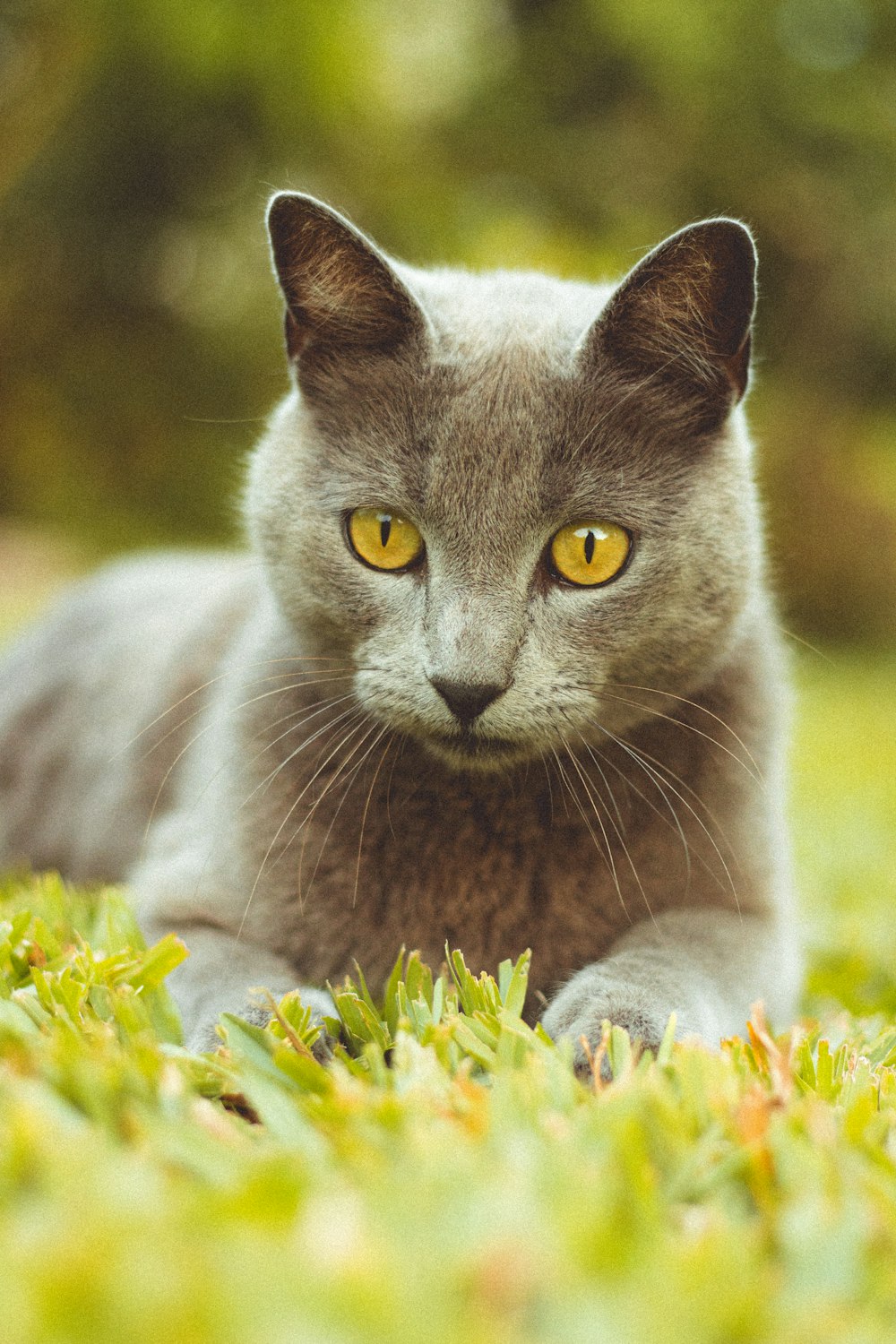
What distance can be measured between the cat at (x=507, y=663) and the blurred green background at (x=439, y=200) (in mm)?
6793

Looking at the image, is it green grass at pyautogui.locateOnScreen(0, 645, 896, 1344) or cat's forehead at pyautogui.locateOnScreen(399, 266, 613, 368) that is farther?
cat's forehead at pyautogui.locateOnScreen(399, 266, 613, 368)

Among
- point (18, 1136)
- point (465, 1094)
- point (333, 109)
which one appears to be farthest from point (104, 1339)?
point (333, 109)

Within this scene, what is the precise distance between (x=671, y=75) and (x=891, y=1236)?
953 centimetres

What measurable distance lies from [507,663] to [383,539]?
0.25 m

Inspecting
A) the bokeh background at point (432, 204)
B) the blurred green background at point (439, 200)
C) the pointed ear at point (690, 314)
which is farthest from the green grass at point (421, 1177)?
the blurred green background at point (439, 200)

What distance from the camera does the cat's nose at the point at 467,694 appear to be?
122 cm

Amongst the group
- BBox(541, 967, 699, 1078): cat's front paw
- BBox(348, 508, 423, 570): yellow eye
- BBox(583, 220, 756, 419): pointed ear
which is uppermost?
BBox(583, 220, 756, 419): pointed ear

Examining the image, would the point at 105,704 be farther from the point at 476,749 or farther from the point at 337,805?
the point at 476,749

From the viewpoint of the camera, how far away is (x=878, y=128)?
29.9ft

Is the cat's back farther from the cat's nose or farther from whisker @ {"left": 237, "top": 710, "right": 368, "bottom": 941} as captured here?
the cat's nose

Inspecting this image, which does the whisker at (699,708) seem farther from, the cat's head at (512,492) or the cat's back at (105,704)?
the cat's back at (105,704)

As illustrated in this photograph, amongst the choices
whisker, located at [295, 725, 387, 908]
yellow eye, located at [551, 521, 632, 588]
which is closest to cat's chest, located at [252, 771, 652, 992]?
whisker, located at [295, 725, 387, 908]

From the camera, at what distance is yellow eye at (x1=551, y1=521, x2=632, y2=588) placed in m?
1.34

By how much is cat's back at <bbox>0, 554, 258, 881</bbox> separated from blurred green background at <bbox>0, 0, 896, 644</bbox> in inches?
239
